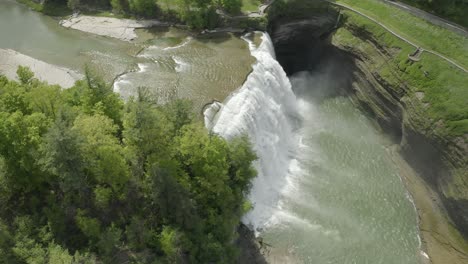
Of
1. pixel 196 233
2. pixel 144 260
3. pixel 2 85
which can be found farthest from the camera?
pixel 2 85

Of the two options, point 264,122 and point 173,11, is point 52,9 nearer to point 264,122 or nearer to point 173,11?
point 173,11

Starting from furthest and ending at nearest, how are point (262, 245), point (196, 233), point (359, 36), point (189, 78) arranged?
point (359, 36), point (189, 78), point (262, 245), point (196, 233)

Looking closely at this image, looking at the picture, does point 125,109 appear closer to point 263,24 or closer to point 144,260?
point 144,260

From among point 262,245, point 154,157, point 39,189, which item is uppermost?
point 154,157

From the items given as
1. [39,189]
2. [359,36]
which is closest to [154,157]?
[39,189]

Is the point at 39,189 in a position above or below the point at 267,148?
above

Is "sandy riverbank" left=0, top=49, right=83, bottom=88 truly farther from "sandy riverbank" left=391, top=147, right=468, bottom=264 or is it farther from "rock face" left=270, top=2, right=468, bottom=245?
"sandy riverbank" left=391, top=147, right=468, bottom=264

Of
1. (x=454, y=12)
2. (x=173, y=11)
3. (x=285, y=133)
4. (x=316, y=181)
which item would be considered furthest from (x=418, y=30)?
(x=173, y=11)
